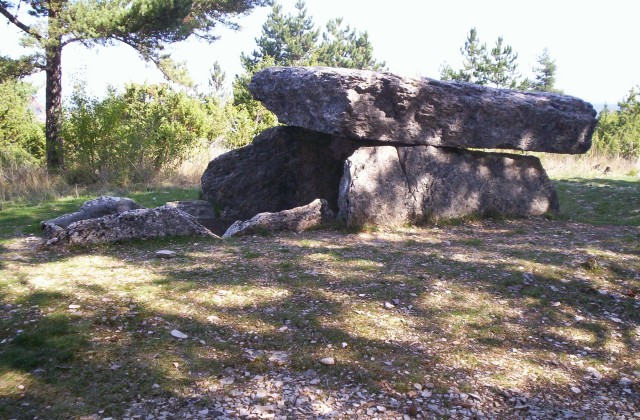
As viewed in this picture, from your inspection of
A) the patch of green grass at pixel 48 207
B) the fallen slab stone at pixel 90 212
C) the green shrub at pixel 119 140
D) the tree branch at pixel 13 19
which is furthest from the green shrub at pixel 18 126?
the fallen slab stone at pixel 90 212

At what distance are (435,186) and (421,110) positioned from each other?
1.14m

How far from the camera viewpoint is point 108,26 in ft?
43.8

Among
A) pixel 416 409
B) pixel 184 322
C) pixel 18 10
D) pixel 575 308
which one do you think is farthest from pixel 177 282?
pixel 18 10

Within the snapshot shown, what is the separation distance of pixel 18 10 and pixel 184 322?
12.8 m

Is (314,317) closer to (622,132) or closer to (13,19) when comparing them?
(13,19)

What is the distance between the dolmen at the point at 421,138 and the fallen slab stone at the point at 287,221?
0.30 feet

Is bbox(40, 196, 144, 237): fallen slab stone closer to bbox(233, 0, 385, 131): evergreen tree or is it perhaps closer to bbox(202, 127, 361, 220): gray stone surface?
bbox(202, 127, 361, 220): gray stone surface

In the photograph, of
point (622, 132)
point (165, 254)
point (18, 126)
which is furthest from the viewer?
point (622, 132)

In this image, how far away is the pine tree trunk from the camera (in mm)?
14703

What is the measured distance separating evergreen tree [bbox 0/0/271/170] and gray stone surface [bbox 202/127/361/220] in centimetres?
605

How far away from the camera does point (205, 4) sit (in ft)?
50.3

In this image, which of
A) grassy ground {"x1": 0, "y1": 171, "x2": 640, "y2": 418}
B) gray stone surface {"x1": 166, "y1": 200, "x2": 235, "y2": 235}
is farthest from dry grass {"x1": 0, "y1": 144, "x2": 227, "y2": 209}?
grassy ground {"x1": 0, "y1": 171, "x2": 640, "y2": 418}

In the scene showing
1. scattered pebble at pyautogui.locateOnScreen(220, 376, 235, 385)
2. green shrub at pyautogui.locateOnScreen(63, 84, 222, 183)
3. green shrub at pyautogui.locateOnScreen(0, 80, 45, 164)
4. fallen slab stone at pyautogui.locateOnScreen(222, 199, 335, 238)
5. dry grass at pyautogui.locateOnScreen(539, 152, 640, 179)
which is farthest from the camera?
green shrub at pyautogui.locateOnScreen(0, 80, 45, 164)

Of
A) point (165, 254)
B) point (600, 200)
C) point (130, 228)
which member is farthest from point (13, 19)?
point (600, 200)
